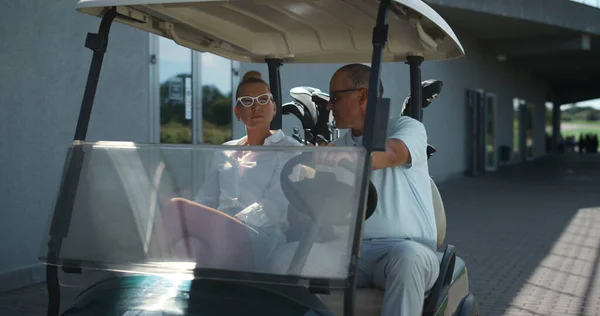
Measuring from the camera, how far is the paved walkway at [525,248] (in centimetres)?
587

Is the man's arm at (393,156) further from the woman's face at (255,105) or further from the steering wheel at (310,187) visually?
the woman's face at (255,105)

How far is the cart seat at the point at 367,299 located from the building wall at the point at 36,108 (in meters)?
3.44

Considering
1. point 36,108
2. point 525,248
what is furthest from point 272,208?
point 525,248

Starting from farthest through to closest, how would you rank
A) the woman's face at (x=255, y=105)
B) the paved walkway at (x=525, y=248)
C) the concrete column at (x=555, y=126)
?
the concrete column at (x=555, y=126) < the paved walkway at (x=525, y=248) < the woman's face at (x=255, y=105)

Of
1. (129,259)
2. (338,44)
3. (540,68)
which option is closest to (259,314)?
(129,259)

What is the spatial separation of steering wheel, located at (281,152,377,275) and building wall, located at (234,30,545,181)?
6.80 metres

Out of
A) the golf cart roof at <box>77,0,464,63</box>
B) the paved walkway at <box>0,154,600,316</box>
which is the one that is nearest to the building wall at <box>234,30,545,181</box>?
the paved walkway at <box>0,154,600,316</box>

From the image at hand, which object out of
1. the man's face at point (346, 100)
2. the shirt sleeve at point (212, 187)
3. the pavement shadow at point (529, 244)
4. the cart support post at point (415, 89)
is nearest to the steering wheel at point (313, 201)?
the shirt sleeve at point (212, 187)

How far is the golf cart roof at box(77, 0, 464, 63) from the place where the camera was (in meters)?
3.01

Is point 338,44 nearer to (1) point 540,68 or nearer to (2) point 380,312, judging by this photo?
(2) point 380,312

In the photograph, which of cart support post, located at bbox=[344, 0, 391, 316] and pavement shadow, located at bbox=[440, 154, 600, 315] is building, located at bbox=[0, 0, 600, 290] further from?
pavement shadow, located at bbox=[440, 154, 600, 315]

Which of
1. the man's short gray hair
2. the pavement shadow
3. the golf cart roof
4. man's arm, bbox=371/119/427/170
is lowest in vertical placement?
the pavement shadow

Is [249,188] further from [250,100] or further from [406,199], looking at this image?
[250,100]

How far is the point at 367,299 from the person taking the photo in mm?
2857
